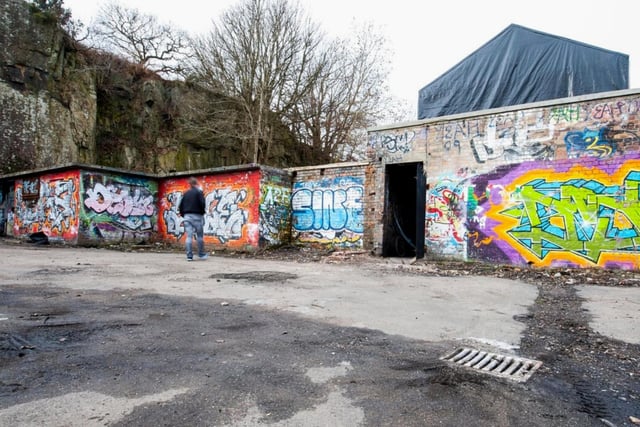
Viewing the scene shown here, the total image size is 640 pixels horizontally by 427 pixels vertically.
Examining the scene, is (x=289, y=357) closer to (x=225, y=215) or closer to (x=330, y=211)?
(x=330, y=211)

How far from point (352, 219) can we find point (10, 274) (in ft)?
25.9

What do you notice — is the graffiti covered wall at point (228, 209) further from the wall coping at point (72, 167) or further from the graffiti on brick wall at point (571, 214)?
the graffiti on brick wall at point (571, 214)

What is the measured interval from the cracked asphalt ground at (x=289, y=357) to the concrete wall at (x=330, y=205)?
19.5ft

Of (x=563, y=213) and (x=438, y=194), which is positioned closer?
(x=563, y=213)

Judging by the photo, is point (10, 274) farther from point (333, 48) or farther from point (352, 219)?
point (333, 48)

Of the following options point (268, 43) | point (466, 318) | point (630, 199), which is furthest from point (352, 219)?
point (268, 43)

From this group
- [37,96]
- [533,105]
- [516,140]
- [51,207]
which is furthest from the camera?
[37,96]

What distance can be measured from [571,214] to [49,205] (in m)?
15.3

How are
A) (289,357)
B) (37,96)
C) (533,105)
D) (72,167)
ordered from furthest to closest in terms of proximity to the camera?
(37,96) → (72,167) → (533,105) → (289,357)

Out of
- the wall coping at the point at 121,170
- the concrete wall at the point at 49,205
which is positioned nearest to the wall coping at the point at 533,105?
the wall coping at the point at 121,170

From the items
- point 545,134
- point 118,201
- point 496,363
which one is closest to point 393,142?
point 545,134

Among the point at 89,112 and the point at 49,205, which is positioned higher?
the point at 89,112

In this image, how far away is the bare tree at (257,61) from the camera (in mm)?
16359

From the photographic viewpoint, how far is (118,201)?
12695mm
